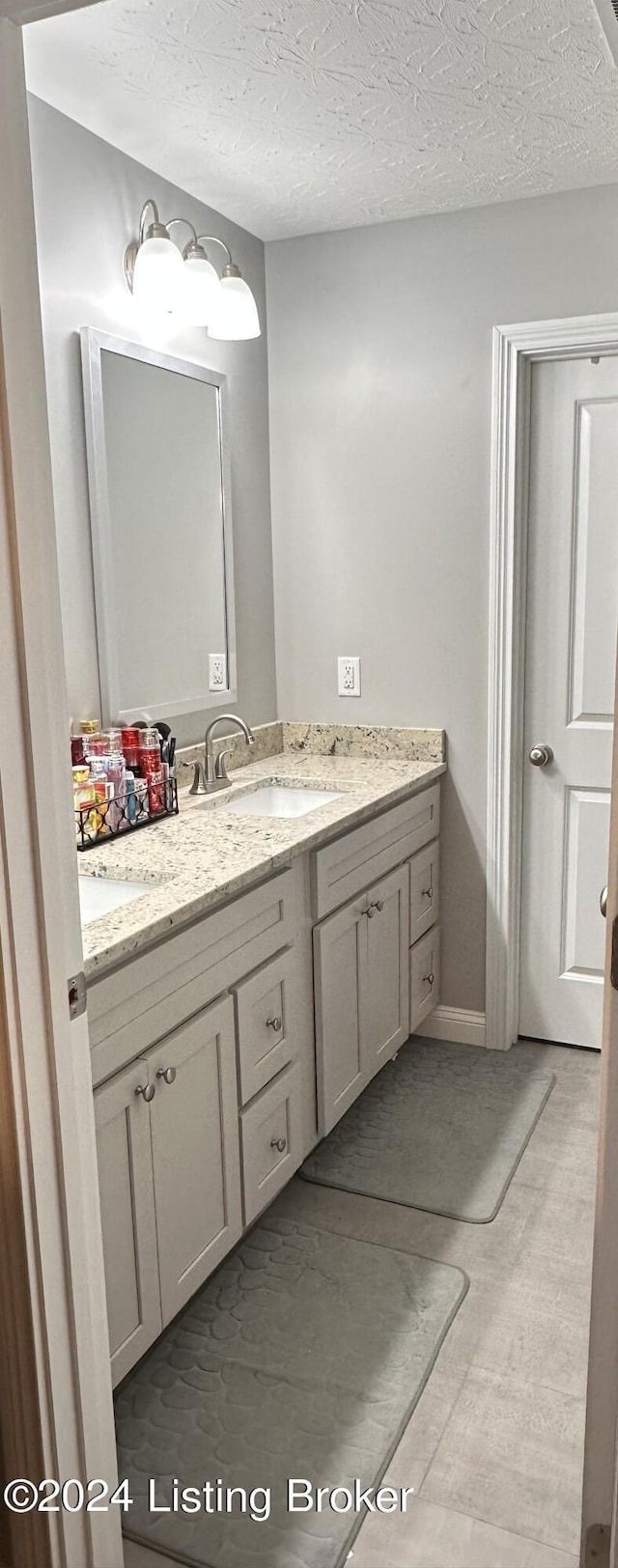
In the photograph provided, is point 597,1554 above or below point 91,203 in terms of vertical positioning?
below

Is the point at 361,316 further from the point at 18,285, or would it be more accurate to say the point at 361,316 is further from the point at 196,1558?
the point at 196,1558

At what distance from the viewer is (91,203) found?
2213 millimetres

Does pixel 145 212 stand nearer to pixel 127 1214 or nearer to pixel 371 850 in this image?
pixel 371 850

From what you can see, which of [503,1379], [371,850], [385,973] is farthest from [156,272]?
[503,1379]

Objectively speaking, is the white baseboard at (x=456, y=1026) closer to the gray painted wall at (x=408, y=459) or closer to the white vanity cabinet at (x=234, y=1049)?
the gray painted wall at (x=408, y=459)

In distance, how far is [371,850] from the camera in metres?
2.56

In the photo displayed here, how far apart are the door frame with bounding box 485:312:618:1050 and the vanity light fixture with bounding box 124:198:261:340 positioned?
70 cm

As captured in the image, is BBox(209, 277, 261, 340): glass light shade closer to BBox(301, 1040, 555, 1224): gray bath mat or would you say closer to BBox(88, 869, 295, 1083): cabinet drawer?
BBox(88, 869, 295, 1083): cabinet drawer

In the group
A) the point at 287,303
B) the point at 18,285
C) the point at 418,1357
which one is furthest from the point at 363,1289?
the point at 287,303

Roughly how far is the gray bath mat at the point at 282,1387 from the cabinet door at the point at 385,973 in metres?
0.53

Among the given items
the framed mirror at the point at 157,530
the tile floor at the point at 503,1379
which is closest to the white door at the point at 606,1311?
the tile floor at the point at 503,1379

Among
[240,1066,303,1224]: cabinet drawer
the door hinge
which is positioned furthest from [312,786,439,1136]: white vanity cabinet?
the door hinge

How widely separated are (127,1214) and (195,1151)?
21 cm

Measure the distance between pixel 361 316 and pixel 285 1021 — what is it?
1.92 meters
